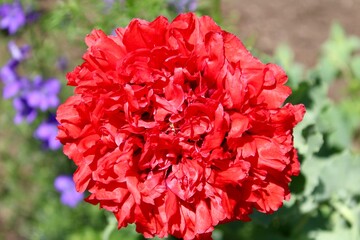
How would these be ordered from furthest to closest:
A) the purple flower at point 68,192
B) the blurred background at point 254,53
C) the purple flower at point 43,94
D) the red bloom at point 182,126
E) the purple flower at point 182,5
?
the purple flower at point 68,192
the purple flower at point 43,94
the purple flower at point 182,5
the blurred background at point 254,53
the red bloom at point 182,126

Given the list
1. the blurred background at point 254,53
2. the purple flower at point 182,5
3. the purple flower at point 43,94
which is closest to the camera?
the blurred background at point 254,53

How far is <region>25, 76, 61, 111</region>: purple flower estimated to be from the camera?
6.36 ft

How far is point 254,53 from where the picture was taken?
57.3 inches

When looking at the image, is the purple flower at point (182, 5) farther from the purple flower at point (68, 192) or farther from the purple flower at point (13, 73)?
the purple flower at point (68, 192)

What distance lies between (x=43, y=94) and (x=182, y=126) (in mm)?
1023

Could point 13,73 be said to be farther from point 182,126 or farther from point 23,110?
point 182,126

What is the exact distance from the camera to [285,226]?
167 cm

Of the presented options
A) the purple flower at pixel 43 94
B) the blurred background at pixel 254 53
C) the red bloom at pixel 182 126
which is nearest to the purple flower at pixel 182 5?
the blurred background at pixel 254 53

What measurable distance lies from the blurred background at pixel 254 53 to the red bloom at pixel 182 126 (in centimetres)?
33

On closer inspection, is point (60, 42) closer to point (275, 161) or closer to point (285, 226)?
point (285, 226)

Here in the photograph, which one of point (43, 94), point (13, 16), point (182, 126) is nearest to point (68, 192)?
point (43, 94)

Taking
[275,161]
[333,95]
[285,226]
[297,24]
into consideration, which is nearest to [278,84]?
[275,161]

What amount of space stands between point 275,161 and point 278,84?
0.13 metres

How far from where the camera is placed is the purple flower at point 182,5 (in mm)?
1719
